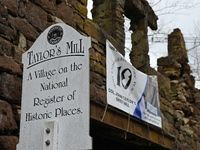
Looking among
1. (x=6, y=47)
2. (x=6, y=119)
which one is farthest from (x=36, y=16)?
(x=6, y=119)

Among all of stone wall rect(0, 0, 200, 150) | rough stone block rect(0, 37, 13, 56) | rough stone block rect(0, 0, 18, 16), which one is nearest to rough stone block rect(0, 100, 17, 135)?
stone wall rect(0, 0, 200, 150)

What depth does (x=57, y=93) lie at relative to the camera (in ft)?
9.65

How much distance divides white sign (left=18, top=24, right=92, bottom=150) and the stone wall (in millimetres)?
554

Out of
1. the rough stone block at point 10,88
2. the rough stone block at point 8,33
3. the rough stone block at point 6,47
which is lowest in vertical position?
the rough stone block at point 10,88

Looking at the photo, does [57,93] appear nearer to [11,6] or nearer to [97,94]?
[11,6]

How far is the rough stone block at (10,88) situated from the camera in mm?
3596

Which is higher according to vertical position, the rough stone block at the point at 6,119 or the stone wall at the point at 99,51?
the stone wall at the point at 99,51

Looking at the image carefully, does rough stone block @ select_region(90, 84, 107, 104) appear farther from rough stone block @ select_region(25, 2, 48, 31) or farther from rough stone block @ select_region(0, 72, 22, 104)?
rough stone block @ select_region(0, 72, 22, 104)

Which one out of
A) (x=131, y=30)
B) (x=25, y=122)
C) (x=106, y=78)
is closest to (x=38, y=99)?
(x=25, y=122)

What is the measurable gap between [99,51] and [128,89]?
2.16ft

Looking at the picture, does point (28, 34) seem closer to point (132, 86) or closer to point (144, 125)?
point (132, 86)

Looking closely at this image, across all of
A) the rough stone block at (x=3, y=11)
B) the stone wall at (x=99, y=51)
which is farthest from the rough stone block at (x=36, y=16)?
the rough stone block at (x=3, y=11)

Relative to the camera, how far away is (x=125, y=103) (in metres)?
5.21

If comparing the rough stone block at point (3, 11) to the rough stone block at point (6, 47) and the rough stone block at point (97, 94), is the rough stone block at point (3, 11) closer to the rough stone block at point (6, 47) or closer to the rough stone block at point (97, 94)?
the rough stone block at point (6, 47)
